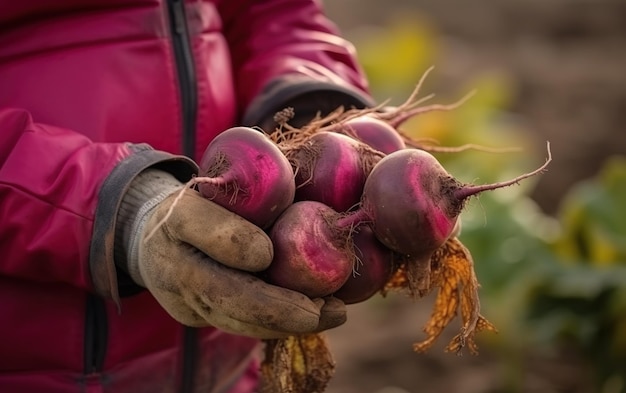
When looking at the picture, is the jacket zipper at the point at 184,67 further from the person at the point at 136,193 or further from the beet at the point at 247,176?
the beet at the point at 247,176

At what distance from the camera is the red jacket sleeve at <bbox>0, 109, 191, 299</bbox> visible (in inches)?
57.0

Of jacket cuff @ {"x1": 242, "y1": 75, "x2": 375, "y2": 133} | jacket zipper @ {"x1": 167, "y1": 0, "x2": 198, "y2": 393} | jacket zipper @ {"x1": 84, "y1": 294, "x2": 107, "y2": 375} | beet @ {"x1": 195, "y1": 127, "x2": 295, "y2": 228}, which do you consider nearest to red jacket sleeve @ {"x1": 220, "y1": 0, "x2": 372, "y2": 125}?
jacket cuff @ {"x1": 242, "y1": 75, "x2": 375, "y2": 133}

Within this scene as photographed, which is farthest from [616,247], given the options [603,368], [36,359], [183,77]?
[36,359]

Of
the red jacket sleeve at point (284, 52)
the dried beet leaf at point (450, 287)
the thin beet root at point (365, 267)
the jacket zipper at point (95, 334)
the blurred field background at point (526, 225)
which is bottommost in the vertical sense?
the blurred field background at point (526, 225)

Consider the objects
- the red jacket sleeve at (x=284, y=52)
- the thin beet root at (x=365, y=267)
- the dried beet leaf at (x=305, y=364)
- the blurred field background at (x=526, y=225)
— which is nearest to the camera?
the thin beet root at (x=365, y=267)

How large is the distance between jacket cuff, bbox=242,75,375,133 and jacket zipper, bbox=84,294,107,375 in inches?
17.2

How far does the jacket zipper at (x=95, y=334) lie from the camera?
1613 millimetres

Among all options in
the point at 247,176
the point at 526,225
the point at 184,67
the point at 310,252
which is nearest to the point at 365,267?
the point at 310,252

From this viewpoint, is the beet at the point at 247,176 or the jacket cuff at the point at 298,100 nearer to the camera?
the beet at the point at 247,176

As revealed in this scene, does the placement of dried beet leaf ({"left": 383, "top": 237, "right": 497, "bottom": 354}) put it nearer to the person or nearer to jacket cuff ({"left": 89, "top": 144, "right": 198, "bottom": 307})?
the person

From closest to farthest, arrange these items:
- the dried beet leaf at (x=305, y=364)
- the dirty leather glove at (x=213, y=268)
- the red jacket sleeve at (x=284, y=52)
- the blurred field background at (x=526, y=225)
Answer: the dirty leather glove at (x=213, y=268)
the dried beet leaf at (x=305, y=364)
the red jacket sleeve at (x=284, y=52)
the blurred field background at (x=526, y=225)

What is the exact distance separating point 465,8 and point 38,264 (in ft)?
20.4

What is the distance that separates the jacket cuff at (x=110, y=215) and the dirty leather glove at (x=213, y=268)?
1.5 inches

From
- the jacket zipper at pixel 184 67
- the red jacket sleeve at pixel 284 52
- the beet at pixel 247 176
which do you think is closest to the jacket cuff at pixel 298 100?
the red jacket sleeve at pixel 284 52
